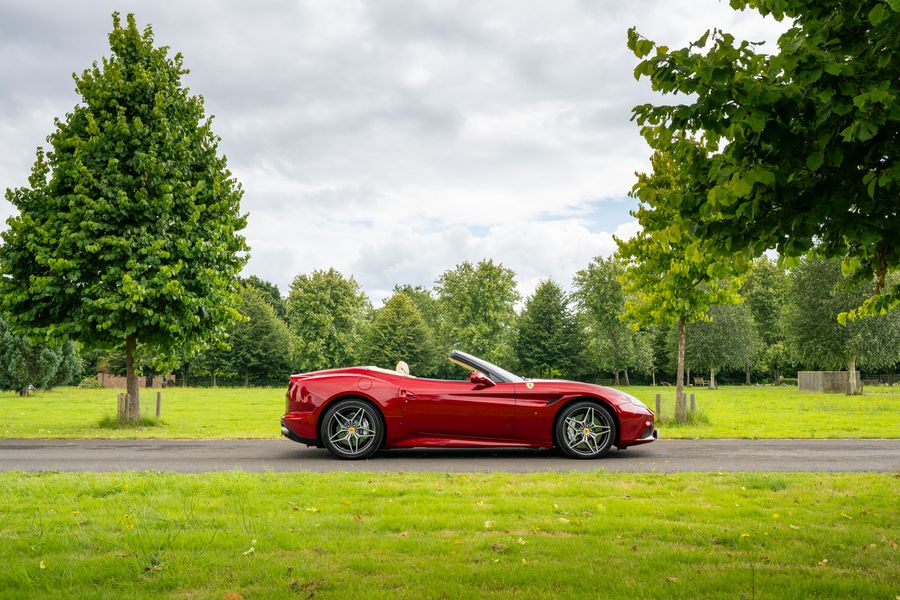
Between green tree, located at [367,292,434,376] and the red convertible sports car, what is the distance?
55076 mm

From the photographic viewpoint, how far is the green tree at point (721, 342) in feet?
196

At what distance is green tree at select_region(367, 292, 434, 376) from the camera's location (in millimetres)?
65375

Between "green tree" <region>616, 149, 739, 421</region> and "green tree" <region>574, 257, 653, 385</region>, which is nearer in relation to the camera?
"green tree" <region>616, 149, 739, 421</region>

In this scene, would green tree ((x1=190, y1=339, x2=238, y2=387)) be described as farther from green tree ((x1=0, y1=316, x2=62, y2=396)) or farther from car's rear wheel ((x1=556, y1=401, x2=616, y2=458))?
car's rear wheel ((x1=556, y1=401, x2=616, y2=458))

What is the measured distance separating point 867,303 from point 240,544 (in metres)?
6.07

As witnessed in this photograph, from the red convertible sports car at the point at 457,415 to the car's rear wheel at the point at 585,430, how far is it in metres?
0.01

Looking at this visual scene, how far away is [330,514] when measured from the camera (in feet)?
18.6

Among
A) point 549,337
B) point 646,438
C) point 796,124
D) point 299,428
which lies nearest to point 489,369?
point 646,438

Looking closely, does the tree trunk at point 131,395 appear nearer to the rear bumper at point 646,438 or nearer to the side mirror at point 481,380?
the side mirror at point 481,380

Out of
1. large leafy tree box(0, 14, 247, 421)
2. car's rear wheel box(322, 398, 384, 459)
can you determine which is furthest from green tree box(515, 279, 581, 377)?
car's rear wheel box(322, 398, 384, 459)

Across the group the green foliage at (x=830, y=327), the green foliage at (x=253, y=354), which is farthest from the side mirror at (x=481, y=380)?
the green foliage at (x=253, y=354)

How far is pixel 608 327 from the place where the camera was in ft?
216

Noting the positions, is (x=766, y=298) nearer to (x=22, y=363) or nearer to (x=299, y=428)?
(x=22, y=363)

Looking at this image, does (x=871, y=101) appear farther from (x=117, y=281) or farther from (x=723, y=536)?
(x=117, y=281)
